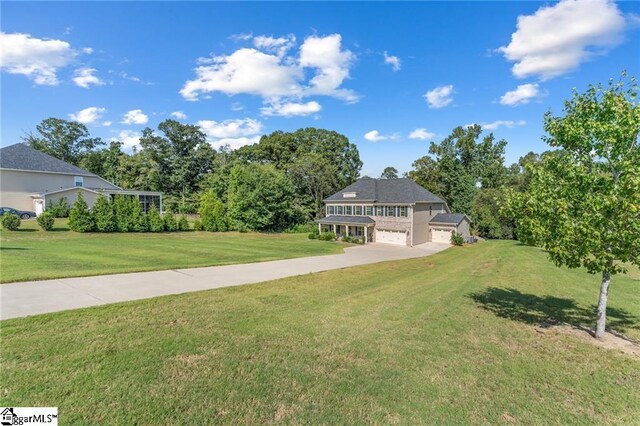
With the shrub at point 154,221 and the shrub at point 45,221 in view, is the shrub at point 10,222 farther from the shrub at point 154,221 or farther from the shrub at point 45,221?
the shrub at point 154,221

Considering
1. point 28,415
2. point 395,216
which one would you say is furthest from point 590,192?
point 395,216

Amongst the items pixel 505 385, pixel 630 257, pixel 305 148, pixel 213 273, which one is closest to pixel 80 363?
pixel 505 385

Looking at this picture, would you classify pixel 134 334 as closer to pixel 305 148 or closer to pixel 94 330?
pixel 94 330

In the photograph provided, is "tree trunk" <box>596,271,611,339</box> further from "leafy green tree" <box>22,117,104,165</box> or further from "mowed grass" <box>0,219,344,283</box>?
"leafy green tree" <box>22,117,104,165</box>

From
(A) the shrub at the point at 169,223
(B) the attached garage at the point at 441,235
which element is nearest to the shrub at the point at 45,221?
(A) the shrub at the point at 169,223

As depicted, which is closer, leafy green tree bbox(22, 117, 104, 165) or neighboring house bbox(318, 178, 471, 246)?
neighboring house bbox(318, 178, 471, 246)

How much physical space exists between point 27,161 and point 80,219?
1656 centimetres

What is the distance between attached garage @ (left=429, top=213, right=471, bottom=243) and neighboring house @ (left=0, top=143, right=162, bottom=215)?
103 feet

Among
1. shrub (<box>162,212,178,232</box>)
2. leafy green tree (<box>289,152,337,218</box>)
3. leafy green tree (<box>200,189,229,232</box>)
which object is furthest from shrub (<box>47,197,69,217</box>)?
leafy green tree (<box>289,152,337,218</box>)

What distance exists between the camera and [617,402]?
162 inches

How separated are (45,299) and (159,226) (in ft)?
76.2

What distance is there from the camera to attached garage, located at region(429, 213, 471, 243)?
33.1 metres

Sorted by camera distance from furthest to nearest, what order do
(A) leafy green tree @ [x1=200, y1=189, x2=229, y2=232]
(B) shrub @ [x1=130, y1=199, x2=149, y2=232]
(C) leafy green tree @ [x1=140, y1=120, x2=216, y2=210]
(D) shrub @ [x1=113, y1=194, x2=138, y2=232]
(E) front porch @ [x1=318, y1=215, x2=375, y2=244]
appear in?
(C) leafy green tree @ [x1=140, y1=120, x2=216, y2=210]
(A) leafy green tree @ [x1=200, y1=189, x2=229, y2=232]
(E) front porch @ [x1=318, y1=215, x2=375, y2=244]
(B) shrub @ [x1=130, y1=199, x2=149, y2=232]
(D) shrub @ [x1=113, y1=194, x2=138, y2=232]

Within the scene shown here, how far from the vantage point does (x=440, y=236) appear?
3416 cm
